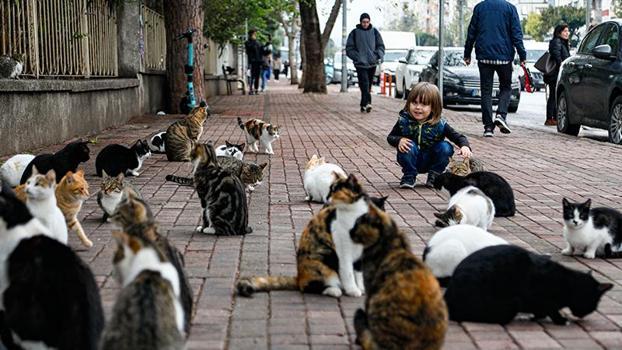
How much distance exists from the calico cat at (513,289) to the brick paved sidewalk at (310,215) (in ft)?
0.30

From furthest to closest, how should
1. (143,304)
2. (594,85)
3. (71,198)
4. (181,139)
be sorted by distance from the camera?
(594,85) → (181,139) → (71,198) → (143,304)

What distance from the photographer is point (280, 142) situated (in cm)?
1570

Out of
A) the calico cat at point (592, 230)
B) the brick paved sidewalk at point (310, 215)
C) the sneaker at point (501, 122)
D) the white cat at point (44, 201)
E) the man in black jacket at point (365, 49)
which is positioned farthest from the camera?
the man in black jacket at point (365, 49)

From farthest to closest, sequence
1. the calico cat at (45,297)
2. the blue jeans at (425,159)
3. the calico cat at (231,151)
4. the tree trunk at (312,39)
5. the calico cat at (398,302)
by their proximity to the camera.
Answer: the tree trunk at (312,39)
the calico cat at (231,151)
the blue jeans at (425,159)
the calico cat at (398,302)
the calico cat at (45,297)

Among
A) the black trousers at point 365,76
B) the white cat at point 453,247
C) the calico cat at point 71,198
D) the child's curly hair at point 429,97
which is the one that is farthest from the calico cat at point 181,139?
the black trousers at point 365,76

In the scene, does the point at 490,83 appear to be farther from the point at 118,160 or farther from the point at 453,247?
the point at 453,247

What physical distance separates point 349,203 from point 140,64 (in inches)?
681

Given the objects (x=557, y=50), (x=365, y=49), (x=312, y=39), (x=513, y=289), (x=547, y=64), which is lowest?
(x=513, y=289)

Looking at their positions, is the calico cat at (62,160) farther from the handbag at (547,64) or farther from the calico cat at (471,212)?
the handbag at (547,64)

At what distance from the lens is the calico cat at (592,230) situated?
6.71 m

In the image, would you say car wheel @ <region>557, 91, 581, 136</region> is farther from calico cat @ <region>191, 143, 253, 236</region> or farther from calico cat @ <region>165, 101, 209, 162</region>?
calico cat @ <region>191, 143, 253, 236</region>

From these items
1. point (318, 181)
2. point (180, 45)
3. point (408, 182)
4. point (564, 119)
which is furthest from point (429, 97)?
point (180, 45)

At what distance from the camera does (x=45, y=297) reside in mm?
3965

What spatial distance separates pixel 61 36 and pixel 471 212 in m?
10.3
